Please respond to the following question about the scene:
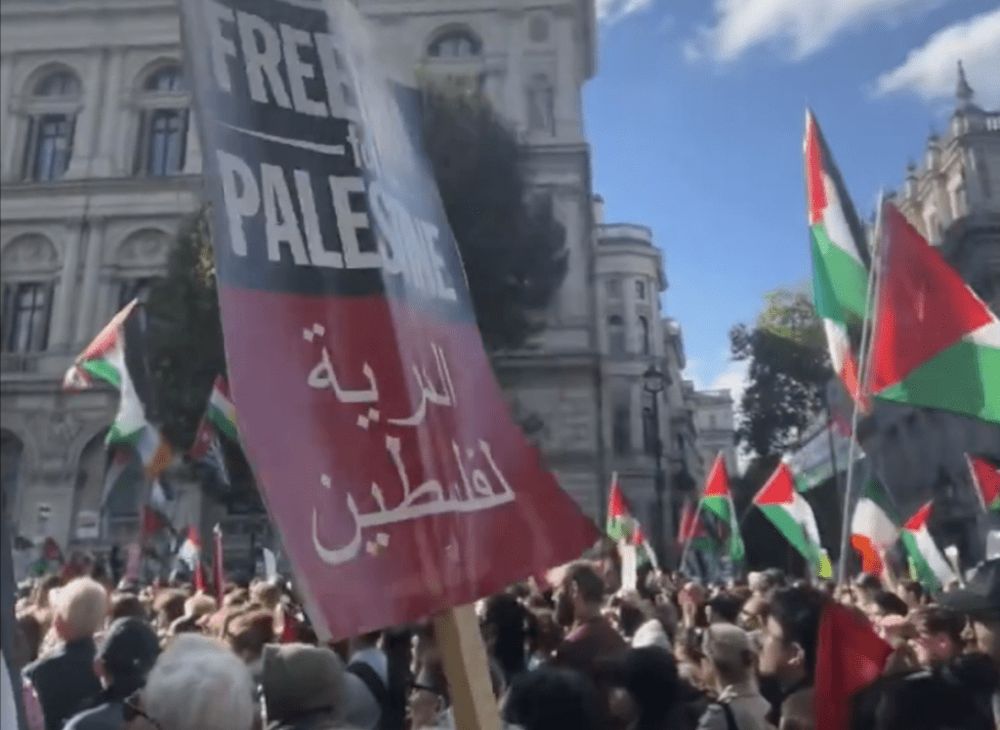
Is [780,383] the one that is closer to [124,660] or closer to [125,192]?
[125,192]

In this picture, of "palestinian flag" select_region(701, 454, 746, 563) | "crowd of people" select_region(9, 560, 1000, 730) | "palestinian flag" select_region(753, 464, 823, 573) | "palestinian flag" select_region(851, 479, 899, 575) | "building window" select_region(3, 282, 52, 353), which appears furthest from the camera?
"building window" select_region(3, 282, 52, 353)

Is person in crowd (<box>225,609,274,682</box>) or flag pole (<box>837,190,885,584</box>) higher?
flag pole (<box>837,190,885,584</box>)

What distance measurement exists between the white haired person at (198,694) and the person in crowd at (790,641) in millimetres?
2310

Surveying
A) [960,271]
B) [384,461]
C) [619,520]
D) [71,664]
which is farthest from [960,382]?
[960,271]

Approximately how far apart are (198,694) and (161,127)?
104 feet

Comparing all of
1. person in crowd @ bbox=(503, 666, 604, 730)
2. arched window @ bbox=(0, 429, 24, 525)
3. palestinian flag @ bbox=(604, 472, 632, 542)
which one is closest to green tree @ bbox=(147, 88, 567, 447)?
arched window @ bbox=(0, 429, 24, 525)

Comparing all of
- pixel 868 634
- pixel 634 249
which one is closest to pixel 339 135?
pixel 868 634

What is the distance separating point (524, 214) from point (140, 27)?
15572mm

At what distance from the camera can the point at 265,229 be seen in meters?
2.28

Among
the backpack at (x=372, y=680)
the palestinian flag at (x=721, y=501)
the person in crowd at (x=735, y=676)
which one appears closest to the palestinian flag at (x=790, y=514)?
the palestinian flag at (x=721, y=501)

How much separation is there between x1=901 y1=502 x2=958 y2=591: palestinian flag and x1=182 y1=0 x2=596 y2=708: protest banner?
7.41 m

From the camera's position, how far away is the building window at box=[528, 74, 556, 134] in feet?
97.8

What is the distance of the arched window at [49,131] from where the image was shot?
30922mm

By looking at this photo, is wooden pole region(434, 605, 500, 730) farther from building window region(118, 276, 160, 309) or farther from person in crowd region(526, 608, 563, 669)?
building window region(118, 276, 160, 309)
